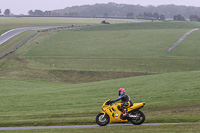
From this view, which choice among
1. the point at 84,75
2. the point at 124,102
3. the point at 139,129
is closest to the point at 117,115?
the point at 124,102

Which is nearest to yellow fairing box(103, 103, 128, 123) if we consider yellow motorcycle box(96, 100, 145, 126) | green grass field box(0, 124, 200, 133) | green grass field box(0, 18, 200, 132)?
yellow motorcycle box(96, 100, 145, 126)

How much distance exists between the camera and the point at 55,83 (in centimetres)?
5225

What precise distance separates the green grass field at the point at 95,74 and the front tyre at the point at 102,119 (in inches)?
58.1

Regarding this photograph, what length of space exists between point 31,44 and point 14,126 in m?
77.2

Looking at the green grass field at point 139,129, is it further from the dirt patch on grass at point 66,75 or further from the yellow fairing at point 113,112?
the dirt patch on grass at point 66,75

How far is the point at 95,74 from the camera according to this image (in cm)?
5850

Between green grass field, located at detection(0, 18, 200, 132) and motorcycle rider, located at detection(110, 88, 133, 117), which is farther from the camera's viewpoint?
green grass field, located at detection(0, 18, 200, 132)

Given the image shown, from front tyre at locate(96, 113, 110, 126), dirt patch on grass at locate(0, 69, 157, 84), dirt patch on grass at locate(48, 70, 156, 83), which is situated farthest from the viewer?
dirt patch on grass at locate(48, 70, 156, 83)

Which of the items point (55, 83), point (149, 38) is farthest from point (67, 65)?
point (149, 38)

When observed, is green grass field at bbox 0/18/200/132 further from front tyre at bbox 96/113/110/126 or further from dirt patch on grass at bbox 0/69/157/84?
front tyre at bbox 96/113/110/126

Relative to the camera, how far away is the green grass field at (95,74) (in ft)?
77.6

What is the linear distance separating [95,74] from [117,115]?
39.8 meters

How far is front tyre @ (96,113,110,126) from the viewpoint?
1892 cm

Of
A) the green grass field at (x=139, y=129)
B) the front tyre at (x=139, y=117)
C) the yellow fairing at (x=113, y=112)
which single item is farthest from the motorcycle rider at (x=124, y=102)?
the green grass field at (x=139, y=129)
